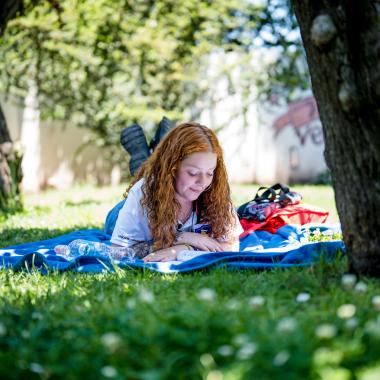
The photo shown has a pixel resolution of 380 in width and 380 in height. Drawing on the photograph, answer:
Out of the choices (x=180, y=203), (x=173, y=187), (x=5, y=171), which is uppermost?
(x=5, y=171)

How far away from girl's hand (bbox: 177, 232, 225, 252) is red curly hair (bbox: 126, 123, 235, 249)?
7 centimetres

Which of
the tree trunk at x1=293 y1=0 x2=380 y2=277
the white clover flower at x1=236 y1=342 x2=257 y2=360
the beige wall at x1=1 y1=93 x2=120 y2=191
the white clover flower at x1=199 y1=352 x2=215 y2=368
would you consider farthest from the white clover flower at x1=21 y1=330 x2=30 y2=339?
the beige wall at x1=1 y1=93 x2=120 y2=191

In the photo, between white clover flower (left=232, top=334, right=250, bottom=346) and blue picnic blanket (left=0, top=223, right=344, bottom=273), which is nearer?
white clover flower (left=232, top=334, right=250, bottom=346)

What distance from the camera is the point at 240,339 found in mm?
1735

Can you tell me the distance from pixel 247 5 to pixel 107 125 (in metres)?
5.22

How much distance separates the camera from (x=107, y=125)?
15195mm

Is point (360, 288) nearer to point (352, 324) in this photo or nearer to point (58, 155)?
point (352, 324)

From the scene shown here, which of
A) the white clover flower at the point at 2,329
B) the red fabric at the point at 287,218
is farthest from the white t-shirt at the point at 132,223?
the white clover flower at the point at 2,329

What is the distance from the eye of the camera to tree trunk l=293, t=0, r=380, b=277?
255 centimetres

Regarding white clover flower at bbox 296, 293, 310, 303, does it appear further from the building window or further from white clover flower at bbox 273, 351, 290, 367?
the building window

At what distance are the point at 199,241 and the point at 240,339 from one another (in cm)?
217

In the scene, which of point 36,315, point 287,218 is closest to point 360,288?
point 36,315

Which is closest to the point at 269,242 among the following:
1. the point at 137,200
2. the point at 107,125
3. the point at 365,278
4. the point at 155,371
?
the point at 137,200

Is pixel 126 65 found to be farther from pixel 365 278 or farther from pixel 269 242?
pixel 365 278
